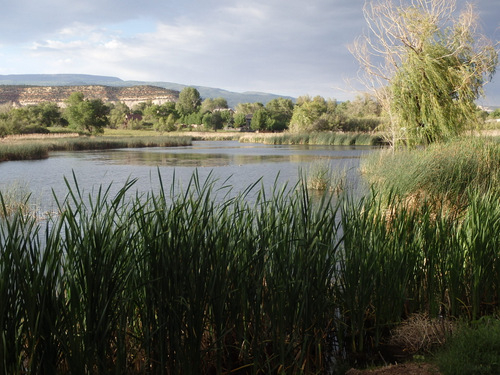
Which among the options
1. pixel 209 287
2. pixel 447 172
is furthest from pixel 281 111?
pixel 209 287

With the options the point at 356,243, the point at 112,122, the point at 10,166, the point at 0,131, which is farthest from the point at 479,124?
the point at 112,122

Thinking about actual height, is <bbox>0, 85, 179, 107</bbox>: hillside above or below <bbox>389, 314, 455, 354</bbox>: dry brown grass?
above

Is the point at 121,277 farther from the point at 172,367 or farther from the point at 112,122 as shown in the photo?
the point at 112,122

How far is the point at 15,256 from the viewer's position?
188cm

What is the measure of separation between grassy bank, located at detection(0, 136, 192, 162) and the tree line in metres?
6.53

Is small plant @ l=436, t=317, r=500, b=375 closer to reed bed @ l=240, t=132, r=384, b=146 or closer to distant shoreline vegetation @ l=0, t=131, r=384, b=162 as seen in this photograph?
distant shoreline vegetation @ l=0, t=131, r=384, b=162

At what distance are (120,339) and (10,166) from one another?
20.6m

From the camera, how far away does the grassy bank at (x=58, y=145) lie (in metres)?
23.7

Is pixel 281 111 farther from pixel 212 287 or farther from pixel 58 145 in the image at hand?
pixel 212 287

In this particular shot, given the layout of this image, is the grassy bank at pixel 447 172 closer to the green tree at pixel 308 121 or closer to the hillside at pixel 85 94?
the green tree at pixel 308 121

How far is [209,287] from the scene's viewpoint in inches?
91.8

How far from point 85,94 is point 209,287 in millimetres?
122884

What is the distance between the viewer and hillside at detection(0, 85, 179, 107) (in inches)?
4023

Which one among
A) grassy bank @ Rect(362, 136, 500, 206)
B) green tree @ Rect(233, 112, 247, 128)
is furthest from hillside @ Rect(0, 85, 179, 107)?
grassy bank @ Rect(362, 136, 500, 206)
